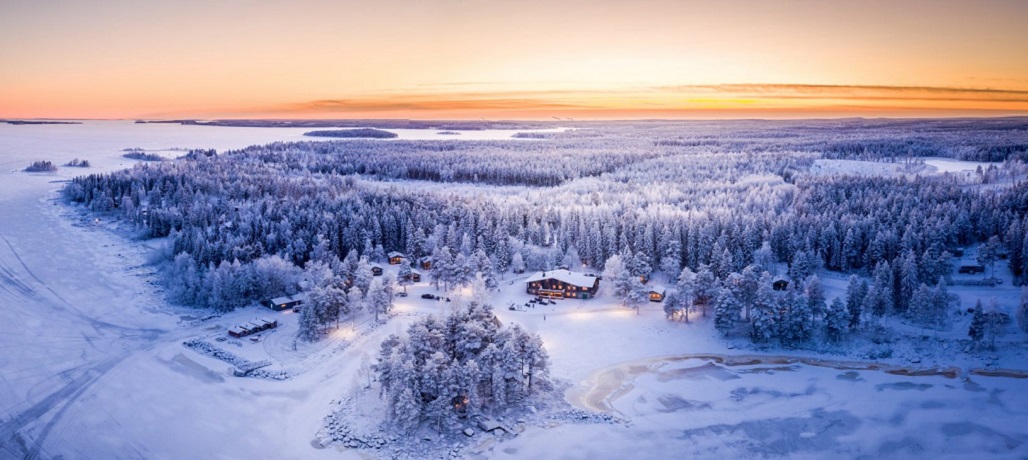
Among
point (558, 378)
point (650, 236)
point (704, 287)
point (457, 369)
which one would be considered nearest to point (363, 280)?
point (457, 369)

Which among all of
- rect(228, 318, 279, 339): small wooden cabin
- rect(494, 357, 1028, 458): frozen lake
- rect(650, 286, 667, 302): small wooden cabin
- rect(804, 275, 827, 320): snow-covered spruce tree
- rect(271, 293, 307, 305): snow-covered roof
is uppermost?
rect(804, 275, 827, 320): snow-covered spruce tree

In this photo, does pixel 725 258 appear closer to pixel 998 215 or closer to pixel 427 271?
pixel 427 271

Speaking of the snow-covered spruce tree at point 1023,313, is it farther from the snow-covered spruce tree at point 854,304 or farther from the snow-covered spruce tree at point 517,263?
the snow-covered spruce tree at point 517,263

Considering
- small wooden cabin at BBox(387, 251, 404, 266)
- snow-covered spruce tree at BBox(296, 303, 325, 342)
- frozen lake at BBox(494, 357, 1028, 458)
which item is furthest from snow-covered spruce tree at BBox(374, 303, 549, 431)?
small wooden cabin at BBox(387, 251, 404, 266)

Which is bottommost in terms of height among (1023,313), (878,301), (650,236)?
(1023,313)

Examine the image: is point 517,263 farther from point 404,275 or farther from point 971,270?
point 971,270

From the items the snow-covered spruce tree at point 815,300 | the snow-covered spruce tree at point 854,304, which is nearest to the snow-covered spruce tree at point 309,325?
the snow-covered spruce tree at point 815,300

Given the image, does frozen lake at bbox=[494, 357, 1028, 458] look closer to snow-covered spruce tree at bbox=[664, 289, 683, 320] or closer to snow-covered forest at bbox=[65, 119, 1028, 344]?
snow-covered forest at bbox=[65, 119, 1028, 344]
